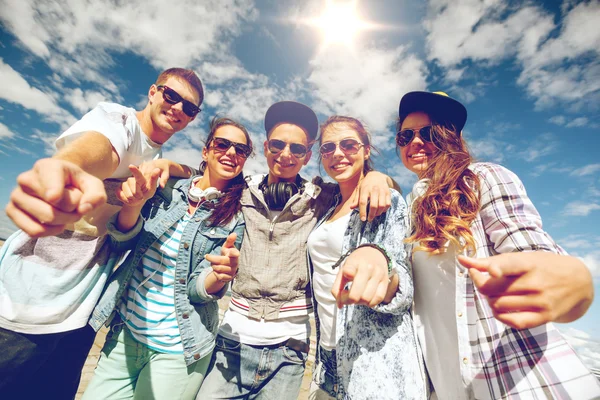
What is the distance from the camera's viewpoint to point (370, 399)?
4.79 feet

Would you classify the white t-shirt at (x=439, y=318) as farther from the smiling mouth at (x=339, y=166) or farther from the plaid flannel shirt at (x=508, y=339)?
the smiling mouth at (x=339, y=166)

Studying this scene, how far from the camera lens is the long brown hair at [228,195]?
7.94 feet

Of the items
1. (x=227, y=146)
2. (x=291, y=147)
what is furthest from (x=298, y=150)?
(x=227, y=146)

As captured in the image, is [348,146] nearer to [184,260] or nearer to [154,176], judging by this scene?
[154,176]

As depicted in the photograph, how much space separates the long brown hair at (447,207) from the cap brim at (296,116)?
4.99 ft

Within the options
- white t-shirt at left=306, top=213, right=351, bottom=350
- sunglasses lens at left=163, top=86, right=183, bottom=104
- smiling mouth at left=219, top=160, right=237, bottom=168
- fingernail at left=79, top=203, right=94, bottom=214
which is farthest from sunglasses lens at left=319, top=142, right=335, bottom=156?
fingernail at left=79, top=203, right=94, bottom=214

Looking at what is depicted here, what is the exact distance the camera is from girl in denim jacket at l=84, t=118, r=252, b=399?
1927mm

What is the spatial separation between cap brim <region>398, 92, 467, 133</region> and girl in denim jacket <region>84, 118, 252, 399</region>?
2036mm

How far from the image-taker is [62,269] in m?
1.77

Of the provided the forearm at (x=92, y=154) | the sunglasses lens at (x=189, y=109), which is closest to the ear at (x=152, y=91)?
the sunglasses lens at (x=189, y=109)

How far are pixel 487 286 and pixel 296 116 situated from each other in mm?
2515

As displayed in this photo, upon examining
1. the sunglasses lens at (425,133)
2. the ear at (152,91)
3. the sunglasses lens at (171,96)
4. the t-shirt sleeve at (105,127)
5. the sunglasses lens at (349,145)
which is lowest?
the t-shirt sleeve at (105,127)

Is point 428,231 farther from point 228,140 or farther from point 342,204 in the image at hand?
point 228,140

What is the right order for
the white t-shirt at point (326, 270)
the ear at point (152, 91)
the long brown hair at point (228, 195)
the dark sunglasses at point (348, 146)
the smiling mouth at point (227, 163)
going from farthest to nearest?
the ear at point (152, 91) → the smiling mouth at point (227, 163) → the dark sunglasses at point (348, 146) → the long brown hair at point (228, 195) → the white t-shirt at point (326, 270)
